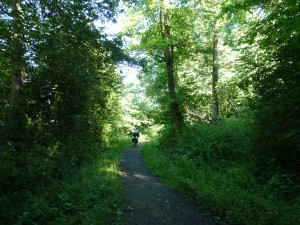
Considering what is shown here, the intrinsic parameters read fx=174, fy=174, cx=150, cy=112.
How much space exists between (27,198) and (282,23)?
26.6ft

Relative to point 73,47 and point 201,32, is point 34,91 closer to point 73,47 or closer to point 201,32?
point 73,47

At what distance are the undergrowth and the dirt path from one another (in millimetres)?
392

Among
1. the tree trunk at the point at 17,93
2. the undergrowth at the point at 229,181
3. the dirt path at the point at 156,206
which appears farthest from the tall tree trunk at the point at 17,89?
the undergrowth at the point at 229,181

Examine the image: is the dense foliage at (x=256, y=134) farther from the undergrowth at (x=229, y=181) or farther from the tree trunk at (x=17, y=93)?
the tree trunk at (x=17, y=93)

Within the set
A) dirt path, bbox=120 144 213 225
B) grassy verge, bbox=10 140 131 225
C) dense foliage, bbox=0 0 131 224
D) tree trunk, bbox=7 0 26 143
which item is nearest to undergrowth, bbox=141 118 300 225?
dirt path, bbox=120 144 213 225

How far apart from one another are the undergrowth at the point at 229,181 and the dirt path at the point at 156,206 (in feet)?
1.29

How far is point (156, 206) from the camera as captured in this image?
15.7ft

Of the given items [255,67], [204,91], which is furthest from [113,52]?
[204,91]

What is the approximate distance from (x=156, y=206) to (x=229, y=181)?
254 centimetres

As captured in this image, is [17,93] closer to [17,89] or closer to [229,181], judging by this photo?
[17,89]

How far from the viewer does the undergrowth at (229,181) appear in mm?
3938

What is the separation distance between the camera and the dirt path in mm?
4102

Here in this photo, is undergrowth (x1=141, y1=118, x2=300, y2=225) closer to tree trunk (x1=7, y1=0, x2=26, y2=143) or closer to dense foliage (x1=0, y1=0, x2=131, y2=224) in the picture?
dense foliage (x1=0, y1=0, x2=131, y2=224)

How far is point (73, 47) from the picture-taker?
268 inches
